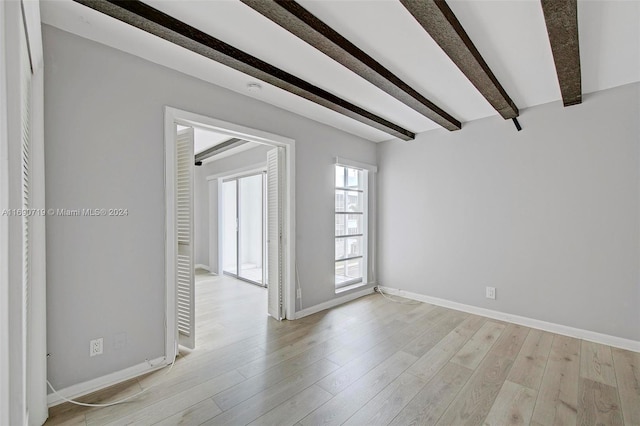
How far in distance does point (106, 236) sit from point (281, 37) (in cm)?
186

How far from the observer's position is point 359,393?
2.00 meters

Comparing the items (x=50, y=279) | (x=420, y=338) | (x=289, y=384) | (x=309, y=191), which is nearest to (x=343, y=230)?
(x=309, y=191)

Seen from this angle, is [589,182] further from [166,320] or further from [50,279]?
[50,279]

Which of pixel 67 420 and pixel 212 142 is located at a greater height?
pixel 212 142

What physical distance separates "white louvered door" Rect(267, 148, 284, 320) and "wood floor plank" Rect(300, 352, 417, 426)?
1.42 metres

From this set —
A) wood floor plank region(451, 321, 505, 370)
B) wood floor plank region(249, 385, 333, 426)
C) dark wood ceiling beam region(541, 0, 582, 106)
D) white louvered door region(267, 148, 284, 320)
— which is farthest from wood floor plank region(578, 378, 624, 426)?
white louvered door region(267, 148, 284, 320)

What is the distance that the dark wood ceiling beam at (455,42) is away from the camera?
5.18 ft

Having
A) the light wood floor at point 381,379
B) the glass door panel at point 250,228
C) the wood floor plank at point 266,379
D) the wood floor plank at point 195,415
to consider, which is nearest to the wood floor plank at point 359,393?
the light wood floor at point 381,379

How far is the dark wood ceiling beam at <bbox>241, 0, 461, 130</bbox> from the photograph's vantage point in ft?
5.23

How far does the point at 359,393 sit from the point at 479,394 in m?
0.83

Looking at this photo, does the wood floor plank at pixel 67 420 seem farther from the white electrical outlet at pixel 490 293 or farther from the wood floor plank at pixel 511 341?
the white electrical outlet at pixel 490 293

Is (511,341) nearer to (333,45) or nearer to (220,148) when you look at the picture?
(333,45)

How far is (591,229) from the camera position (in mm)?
2846

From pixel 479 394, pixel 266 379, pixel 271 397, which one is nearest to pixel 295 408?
pixel 271 397
